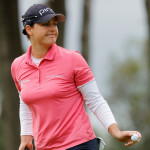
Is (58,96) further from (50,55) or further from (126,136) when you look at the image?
(126,136)

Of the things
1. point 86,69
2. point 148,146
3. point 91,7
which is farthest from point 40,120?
point 148,146

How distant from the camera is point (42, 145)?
16.1 feet

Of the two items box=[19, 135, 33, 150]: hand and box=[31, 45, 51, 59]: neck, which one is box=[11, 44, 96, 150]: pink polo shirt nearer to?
box=[31, 45, 51, 59]: neck

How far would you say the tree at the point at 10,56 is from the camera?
11203 millimetres

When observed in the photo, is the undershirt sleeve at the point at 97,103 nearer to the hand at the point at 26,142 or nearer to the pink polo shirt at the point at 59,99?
the pink polo shirt at the point at 59,99

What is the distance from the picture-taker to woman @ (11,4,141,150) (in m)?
4.79

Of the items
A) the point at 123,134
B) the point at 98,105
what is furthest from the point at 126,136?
the point at 98,105

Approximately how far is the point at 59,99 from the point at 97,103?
342 millimetres

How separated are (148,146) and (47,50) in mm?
21847

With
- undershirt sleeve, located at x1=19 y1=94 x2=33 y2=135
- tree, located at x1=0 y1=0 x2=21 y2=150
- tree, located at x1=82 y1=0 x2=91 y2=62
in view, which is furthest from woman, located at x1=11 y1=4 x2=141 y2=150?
tree, located at x1=82 y1=0 x2=91 y2=62

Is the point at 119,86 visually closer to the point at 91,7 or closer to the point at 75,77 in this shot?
the point at 91,7

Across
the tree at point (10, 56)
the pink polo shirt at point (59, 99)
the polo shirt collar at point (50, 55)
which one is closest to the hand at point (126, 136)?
the pink polo shirt at point (59, 99)

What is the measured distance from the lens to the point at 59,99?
4.80 meters

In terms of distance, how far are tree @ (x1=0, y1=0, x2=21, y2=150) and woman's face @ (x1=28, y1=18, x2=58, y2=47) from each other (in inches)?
243
